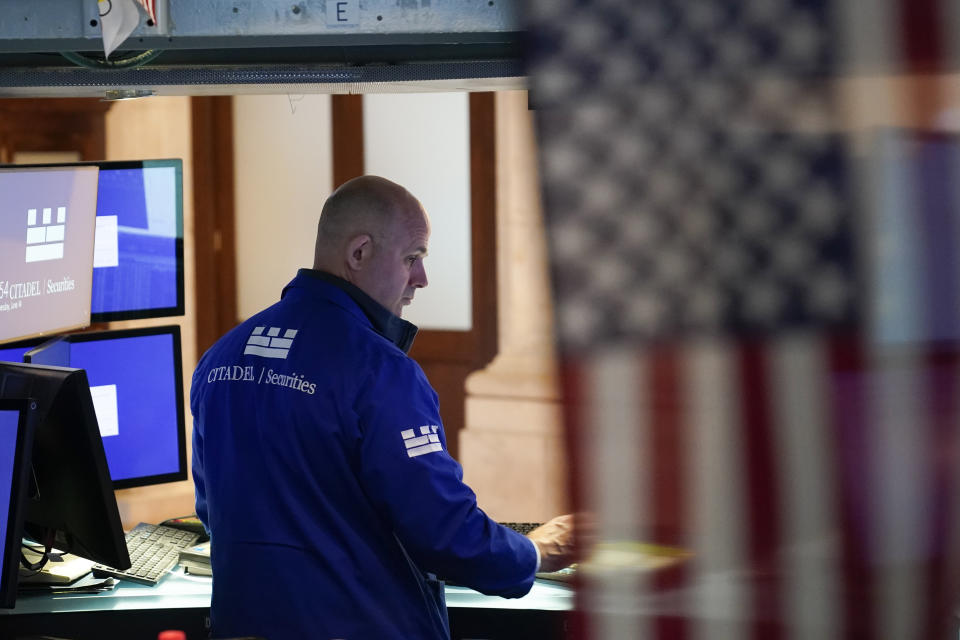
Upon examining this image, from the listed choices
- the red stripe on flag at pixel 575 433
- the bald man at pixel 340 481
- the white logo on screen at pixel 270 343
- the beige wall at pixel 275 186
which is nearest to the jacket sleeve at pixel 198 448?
the bald man at pixel 340 481

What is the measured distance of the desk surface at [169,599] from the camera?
2400 mm

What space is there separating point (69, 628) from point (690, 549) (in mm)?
1927

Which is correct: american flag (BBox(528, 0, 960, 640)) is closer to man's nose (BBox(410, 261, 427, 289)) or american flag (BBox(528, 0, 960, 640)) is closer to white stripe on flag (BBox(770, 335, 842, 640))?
white stripe on flag (BBox(770, 335, 842, 640))

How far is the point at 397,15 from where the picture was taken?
1989mm

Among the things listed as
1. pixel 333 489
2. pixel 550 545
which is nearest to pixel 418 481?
pixel 333 489

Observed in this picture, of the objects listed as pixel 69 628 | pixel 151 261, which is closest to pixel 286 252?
pixel 151 261

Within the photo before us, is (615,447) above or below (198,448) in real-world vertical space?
above

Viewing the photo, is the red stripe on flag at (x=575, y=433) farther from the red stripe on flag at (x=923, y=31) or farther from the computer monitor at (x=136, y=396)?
the computer monitor at (x=136, y=396)

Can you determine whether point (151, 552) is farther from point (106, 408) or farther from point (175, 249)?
point (175, 249)

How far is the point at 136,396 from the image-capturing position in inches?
106

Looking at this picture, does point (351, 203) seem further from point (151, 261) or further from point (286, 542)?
point (151, 261)

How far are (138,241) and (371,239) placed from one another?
0.93m

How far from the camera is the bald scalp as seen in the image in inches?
83.2

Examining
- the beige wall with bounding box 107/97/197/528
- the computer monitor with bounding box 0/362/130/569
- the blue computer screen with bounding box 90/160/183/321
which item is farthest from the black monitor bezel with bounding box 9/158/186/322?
the beige wall with bounding box 107/97/197/528
